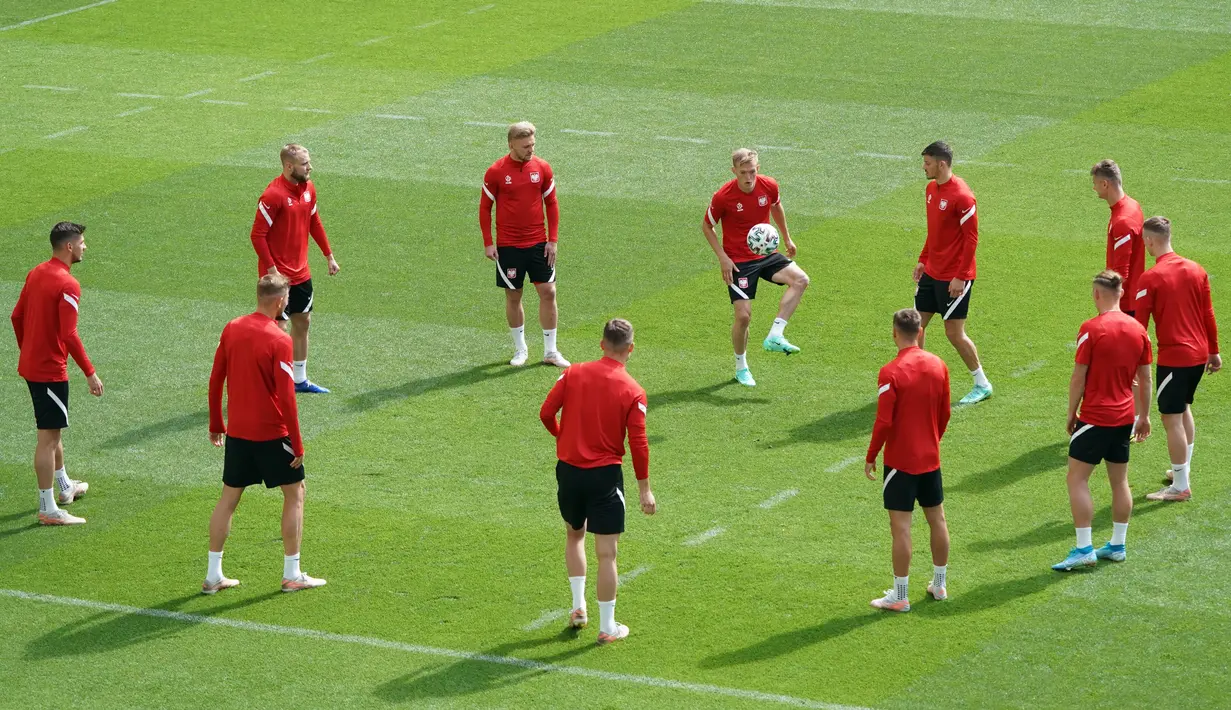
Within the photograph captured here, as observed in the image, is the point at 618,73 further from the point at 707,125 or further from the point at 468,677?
the point at 468,677

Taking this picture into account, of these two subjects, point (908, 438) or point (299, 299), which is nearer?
point (908, 438)

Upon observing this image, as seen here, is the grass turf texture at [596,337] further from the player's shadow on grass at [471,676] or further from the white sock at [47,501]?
the white sock at [47,501]

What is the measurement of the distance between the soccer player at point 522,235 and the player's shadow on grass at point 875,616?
20.3 feet

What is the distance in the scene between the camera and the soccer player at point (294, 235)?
1578 centimetres

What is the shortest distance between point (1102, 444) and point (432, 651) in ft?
16.0

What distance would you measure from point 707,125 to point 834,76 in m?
3.88

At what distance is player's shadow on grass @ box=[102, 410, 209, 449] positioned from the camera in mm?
14914

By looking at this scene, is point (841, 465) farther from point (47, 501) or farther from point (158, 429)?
point (47, 501)

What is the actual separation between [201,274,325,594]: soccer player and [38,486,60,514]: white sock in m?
1.92

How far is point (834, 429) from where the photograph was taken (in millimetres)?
14930

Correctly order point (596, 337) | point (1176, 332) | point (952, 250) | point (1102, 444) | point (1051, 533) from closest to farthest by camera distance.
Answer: point (1102, 444), point (1051, 533), point (1176, 332), point (952, 250), point (596, 337)

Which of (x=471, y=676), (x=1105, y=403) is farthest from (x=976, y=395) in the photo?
(x=471, y=676)

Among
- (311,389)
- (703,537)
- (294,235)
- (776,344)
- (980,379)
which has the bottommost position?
(703,537)

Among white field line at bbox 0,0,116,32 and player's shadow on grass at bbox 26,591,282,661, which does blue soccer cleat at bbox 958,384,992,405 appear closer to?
player's shadow on grass at bbox 26,591,282,661
